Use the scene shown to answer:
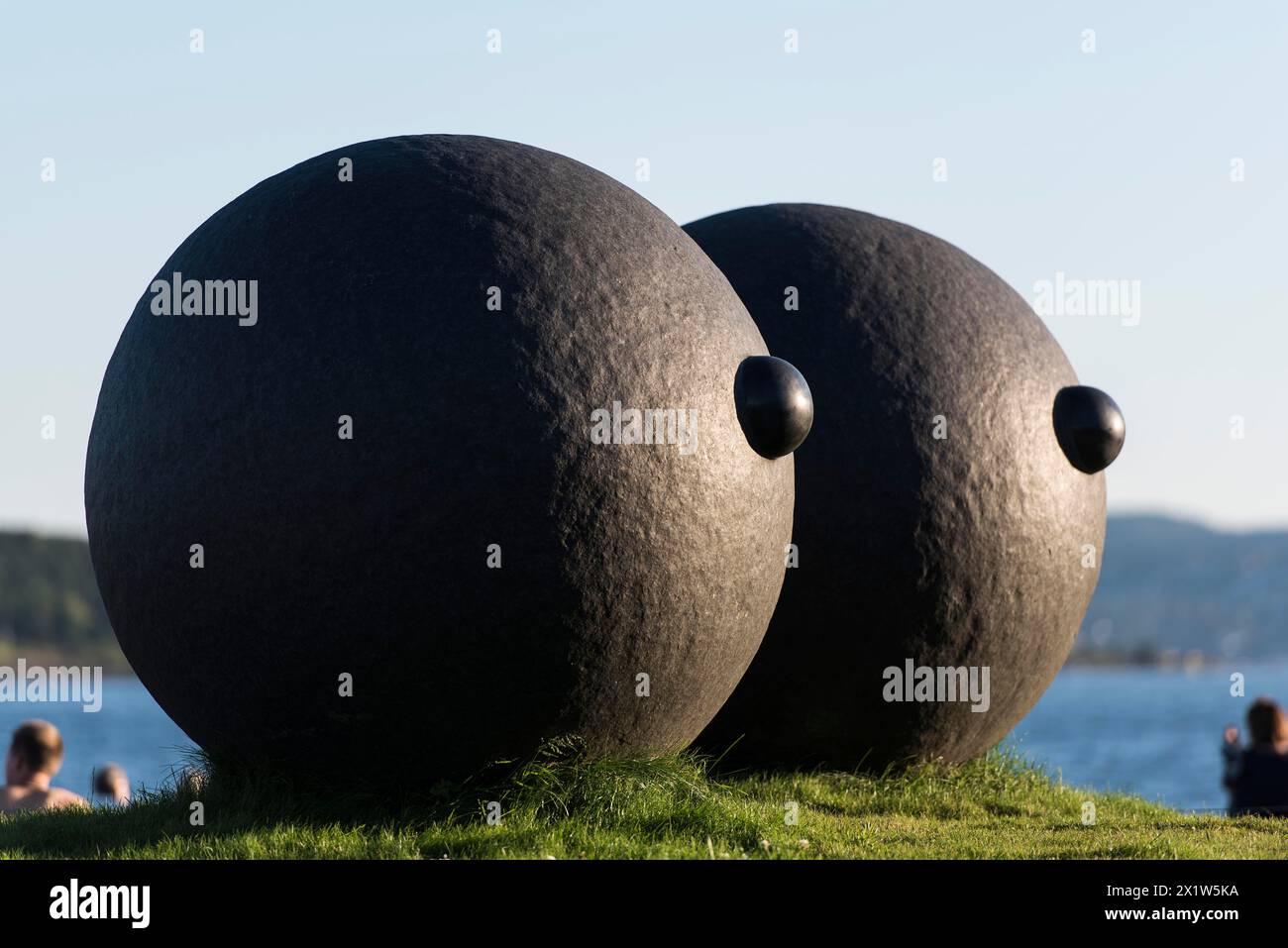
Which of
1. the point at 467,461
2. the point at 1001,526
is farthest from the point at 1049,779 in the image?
the point at 467,461

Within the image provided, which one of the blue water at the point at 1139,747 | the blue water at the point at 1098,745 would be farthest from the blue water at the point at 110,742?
the blue water at the point at 1139,747

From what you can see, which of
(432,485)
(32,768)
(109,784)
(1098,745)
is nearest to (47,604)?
(1098,745)

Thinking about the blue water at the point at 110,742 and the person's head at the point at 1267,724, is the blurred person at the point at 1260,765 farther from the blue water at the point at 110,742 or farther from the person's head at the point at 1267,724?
the blue water at the point at 110,742

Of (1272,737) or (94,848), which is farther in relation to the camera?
(1272,737)

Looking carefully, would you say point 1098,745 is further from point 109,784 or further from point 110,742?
point 109,784

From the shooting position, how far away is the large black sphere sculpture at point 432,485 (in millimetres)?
7191

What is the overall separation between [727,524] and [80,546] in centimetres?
11013

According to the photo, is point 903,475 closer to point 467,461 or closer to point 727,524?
point 727,524

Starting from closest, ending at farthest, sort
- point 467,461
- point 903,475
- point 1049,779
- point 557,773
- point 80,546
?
point 467,461
point 557,773
point 903,475
point 1049,779
point 80,546

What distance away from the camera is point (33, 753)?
994 cm

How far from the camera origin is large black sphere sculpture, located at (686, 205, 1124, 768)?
941cm

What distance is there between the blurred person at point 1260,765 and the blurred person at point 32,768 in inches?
325

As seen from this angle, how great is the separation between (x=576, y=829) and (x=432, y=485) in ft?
6.20

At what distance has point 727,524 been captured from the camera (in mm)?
7793
